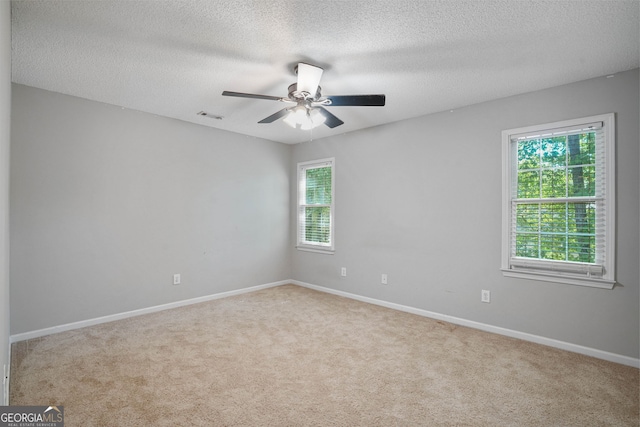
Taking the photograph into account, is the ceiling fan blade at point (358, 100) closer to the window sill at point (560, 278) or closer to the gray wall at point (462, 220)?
the gray wall at point (462, 220)

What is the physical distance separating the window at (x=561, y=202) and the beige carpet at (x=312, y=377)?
2.54ft

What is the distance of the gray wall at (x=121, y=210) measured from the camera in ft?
10.2

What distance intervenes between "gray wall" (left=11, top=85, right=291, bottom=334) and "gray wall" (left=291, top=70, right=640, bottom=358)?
Answer: 1.42 metres

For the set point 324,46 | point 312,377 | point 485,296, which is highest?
point 324,46

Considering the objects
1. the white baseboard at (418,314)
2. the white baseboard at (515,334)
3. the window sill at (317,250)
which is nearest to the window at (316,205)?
the window sill at (317,250)

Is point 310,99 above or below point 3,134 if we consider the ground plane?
above

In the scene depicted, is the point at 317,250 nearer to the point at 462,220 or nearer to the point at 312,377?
the point at 462,220

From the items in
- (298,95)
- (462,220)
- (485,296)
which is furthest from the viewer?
(462,220)

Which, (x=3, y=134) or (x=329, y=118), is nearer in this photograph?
(x=3, y=134)

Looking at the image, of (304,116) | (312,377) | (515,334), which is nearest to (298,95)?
(304,116)

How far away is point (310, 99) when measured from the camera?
2680 mm

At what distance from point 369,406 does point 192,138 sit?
3.80 m

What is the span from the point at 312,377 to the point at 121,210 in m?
Answer: 2.89

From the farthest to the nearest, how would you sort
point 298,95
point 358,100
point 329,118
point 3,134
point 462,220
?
point 462,220 → point 329,118 → point 298,95 → point 358,100 → point 3,134
